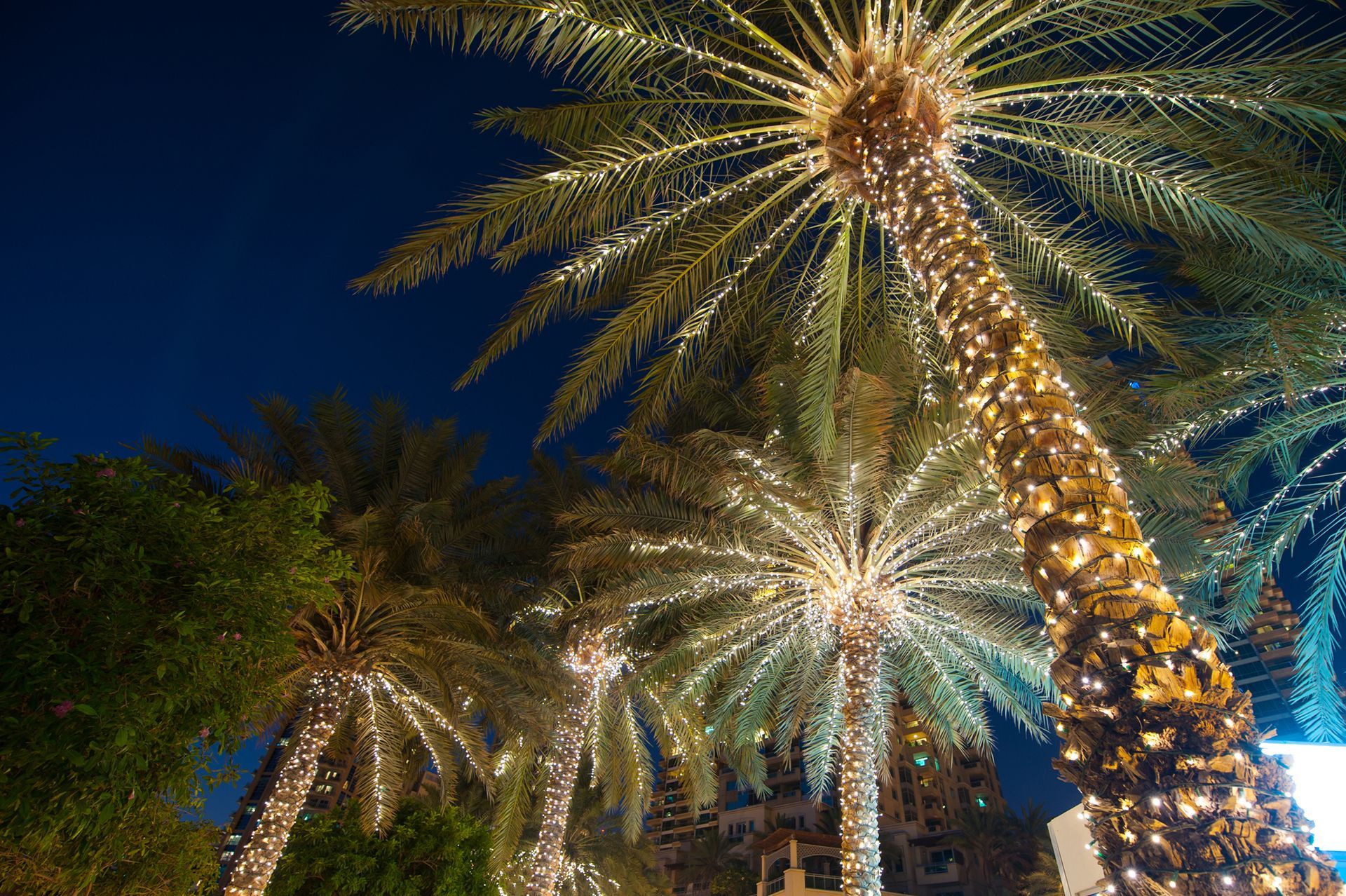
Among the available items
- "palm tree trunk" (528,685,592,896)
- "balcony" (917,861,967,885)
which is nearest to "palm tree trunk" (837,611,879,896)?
"palm tree trunk" (528,685,592,896)

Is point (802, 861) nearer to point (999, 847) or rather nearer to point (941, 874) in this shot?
point (999, 847)

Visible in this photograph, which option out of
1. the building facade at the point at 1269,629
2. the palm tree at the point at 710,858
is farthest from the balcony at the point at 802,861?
the building facade at the point at 1269,629

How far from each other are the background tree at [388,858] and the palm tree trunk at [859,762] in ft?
21.5

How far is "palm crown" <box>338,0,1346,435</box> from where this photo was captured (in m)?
5.97

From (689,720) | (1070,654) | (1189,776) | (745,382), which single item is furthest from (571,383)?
(689,720)

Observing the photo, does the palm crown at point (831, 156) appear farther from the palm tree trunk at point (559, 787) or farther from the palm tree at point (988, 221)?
the palm tree trunk at point (559, 787)

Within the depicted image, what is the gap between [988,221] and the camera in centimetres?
805

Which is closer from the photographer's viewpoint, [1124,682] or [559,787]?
[1124,682]

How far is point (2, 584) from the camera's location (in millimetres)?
3172

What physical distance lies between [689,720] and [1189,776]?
39.6 ft

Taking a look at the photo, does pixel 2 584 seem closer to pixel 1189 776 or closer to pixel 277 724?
pixel 1189 776

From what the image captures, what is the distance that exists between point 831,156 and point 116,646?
20.4 ft

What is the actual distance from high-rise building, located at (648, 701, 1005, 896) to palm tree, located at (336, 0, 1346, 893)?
1445 inches

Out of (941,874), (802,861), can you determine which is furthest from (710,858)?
(941,874)
